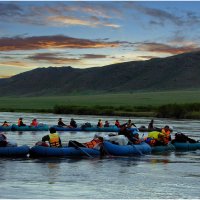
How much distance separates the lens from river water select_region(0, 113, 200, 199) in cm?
1900

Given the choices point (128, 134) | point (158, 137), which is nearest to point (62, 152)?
point (128, 134)

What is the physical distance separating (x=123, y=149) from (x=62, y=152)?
Result: 347 centimetres

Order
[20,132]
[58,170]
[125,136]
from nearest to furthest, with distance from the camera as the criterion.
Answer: [58,170] → [125,136] → [20,132]

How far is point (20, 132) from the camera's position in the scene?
48.4 metres

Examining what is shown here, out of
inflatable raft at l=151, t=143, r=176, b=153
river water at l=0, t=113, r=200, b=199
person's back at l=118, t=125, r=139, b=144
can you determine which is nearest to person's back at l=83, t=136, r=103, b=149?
river water at l=0, t=113, r=200, b=199

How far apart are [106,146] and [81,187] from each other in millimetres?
9063

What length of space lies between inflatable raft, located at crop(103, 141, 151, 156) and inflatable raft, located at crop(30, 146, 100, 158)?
612 millimetres

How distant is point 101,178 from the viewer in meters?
22.3

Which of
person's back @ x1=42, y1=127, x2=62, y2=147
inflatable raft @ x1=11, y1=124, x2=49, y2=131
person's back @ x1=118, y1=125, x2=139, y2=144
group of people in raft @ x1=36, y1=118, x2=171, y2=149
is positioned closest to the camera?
person's back @ x1=42, y1=127, x2=62, y2=147

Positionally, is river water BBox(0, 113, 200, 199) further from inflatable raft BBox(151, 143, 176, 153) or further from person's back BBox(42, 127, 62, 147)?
inflatable raft BBox(151, 143, 176, 153)

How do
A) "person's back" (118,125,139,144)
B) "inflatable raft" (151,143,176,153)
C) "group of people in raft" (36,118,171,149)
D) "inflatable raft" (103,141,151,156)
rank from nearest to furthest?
"group of people in raft" (36,118,171,149) < "inflatable raft" (103,141,151,156) < "person's back" (118,125,139,144) < "inflatable raft" (151,143,176,153)

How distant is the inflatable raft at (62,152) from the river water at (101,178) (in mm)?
477

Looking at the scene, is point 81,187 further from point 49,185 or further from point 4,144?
point 4,144

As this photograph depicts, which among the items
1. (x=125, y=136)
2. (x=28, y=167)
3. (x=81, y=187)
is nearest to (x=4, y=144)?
(x=28, y=167)
